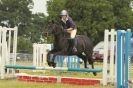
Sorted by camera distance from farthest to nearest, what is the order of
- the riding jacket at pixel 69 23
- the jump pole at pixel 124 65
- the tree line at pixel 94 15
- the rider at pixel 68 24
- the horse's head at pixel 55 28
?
the tree line at pixel 94 15 → the horse's head at pixel 55 28 → the riding jacket at pixel 69 23 → the rider at pixel 68 24 → the jump pole at pixel 124 65

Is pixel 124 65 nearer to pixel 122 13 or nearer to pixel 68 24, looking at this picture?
pixel 68 24

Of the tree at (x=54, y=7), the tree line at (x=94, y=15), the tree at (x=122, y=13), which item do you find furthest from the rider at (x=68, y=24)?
the tree at (x=122, y=13)

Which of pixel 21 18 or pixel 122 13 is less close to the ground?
pixel 21 18

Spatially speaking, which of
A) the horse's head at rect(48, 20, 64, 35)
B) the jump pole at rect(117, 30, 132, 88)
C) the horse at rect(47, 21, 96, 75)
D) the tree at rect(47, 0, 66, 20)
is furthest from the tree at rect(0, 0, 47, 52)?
the jump pole at rect(117, 30, 132, 88)

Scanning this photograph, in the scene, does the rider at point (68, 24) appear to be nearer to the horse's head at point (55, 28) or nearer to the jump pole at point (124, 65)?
the horse's head at point (55, 28)

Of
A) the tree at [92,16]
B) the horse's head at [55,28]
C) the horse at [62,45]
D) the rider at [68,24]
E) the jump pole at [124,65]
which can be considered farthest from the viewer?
the tree at [92,16]

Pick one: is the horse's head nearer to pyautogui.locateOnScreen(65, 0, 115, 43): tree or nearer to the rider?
the rider

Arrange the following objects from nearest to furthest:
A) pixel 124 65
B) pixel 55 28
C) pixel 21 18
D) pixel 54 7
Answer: pixel 124 65, pixel 55 28, pixel 54 7, pixel 21 18

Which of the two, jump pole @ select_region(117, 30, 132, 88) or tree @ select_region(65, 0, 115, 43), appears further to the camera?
tree @ select_region(65, 0, 115, 43)

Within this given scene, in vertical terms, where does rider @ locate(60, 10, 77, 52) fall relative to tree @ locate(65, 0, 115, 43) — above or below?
below

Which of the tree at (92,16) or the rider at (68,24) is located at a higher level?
the tree at (92,16)

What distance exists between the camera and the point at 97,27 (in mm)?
54125

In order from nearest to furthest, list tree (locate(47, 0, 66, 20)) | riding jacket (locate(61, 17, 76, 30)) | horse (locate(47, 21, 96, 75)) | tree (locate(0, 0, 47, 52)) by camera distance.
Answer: riding jacket (locate(61, 17, 76, 30))
horse (locate(47, 21, 96, 75))
tree (locate(47, 0, 66, 20))
tree (locate(0, 0, 47, 52))

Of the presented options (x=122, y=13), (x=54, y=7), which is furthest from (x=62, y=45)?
(x=122, y=13)
